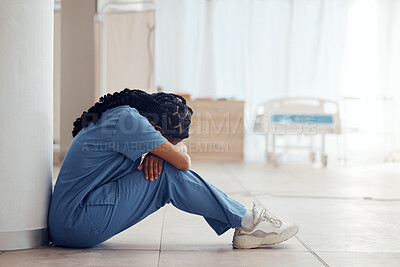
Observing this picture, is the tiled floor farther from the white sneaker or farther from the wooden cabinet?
the wooden cabinet

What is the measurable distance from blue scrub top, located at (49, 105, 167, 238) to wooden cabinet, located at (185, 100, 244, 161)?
5291 mm

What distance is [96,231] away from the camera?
200 centimetres

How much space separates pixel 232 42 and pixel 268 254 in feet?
21.1

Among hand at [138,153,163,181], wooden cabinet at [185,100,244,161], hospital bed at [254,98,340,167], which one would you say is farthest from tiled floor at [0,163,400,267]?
wooden cabinet at [185,100,244,161]

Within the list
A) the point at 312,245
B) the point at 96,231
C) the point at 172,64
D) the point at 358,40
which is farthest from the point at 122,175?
the point at 358,40

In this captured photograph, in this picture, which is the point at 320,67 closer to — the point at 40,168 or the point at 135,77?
the point at 135,77

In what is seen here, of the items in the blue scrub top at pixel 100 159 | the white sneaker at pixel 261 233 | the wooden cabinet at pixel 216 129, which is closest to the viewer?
the blue scrub top at pixel 100 159

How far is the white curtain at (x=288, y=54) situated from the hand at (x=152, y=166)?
6.20 metres

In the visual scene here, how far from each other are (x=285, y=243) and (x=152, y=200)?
0.65 metres

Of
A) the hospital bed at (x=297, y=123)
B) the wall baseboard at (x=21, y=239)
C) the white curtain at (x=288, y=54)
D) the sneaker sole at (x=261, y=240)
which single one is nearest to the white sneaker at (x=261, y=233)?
the sneaker sole at (x=261, y=240)

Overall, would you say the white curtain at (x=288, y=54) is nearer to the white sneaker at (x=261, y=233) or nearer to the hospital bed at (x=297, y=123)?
the hospital bed at (x=297, y=123)

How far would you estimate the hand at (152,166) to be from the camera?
6.55 feet

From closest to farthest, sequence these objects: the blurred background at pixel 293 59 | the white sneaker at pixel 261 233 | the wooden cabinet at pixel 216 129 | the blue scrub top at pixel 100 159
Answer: the blue scrub top at pixel 100 159 < the white sneaker at pixel 261 233 < the wooden cabinet at pixel 216 129 < the blurred background at pixel 293 59

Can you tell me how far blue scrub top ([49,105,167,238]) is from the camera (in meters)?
1.91
